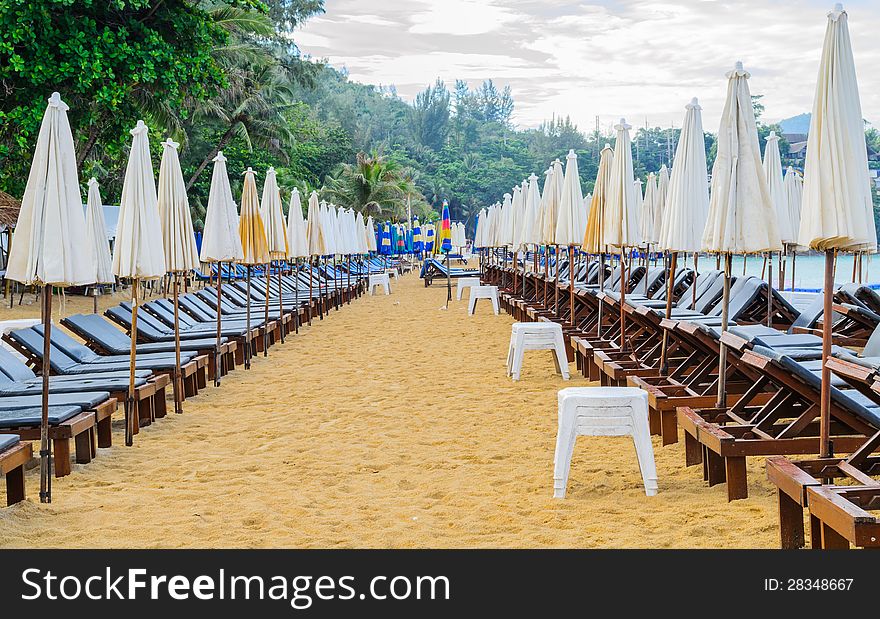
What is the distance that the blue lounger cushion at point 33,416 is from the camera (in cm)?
489

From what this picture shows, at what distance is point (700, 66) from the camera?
5912 cm

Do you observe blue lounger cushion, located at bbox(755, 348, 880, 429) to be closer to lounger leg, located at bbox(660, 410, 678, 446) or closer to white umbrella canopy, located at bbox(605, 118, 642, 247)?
lounger leg, located at bbox(660, 410, 678, 446)

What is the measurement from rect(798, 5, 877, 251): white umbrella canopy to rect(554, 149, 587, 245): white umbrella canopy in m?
6.77

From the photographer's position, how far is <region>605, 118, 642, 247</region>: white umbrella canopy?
8.38 meters

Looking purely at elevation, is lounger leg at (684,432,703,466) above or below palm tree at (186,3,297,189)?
below

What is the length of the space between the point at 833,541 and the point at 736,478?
1158mm

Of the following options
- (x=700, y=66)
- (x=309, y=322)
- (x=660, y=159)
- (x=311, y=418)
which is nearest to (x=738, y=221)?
(x=311, y=418)

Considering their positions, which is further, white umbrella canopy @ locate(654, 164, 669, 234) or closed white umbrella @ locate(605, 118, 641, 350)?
white umbrella canopy @ locate(654, 164, 669, 234)

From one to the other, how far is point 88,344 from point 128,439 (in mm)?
2455

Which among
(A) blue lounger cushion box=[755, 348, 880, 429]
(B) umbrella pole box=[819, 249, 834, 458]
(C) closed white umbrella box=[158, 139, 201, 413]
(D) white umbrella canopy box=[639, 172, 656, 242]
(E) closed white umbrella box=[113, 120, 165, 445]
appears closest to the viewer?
(B) umbrella pole box=[819, 249, 834, 458]

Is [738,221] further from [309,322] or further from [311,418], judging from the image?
[309,322]

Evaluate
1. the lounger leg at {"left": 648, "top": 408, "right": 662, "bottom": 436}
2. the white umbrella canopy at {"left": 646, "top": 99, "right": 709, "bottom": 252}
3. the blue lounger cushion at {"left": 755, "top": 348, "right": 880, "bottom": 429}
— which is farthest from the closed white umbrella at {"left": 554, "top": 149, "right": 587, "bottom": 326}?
the blue lounger cushion at {"left": 755, "top": 348, "right": 880, "bottom": 429}

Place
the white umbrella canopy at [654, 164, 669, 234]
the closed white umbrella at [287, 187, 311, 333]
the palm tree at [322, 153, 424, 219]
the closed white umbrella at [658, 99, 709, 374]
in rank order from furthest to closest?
the palm tree at [322, 153, 424, 219] → the closed white umbrella at [287, 187, 311, 333] → the white umbrella canopy at [654, 164, 669, 234] → the closed white umbrella at [658, 99, 709, 374]

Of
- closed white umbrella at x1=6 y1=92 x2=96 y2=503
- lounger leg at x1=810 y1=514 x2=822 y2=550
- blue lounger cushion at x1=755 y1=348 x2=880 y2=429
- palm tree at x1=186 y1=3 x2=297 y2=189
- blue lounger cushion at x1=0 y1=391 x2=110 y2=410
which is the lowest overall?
lounger leg at x1=810 y1=514 x2=822 y2=550
